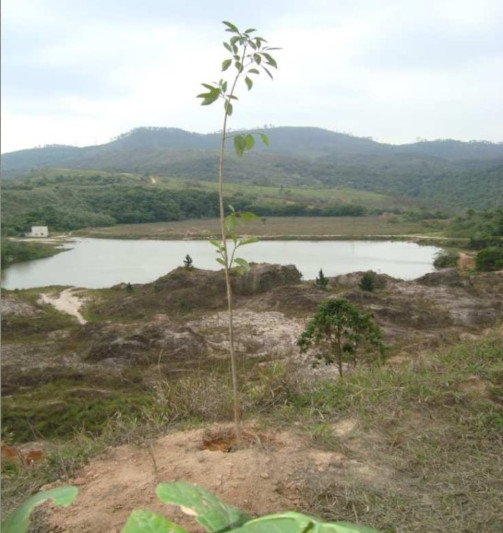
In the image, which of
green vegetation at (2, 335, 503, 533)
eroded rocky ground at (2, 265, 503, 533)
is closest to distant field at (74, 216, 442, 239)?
eroded rocky ground at (2, 265, 503, 533)

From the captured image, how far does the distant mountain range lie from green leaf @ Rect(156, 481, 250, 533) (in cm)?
1714

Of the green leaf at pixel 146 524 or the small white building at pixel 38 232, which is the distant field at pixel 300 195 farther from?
the green leaf at pixel 146 524

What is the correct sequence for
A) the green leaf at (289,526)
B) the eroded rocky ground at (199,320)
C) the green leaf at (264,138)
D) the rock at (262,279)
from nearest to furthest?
the green leaf at (289,526) < the green leaf at (264,138) < the eroded rocky ground at (199,320) < the rock at (262,279)

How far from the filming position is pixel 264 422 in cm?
269

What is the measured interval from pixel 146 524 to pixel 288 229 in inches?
1673

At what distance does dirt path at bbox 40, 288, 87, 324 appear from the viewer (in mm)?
17219

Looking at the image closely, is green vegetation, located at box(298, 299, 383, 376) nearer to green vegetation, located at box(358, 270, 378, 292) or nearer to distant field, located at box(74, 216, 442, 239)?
green vegetation, located at box(358, 270, 378, 292)

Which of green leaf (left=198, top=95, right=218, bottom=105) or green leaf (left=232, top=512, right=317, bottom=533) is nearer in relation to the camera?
green leaf (left=232, top=512, right=317, bottom=533)

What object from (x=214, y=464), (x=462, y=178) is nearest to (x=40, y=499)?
(x=214, y=464)

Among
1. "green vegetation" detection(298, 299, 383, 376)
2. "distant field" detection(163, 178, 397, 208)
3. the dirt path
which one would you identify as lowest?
the dirt path

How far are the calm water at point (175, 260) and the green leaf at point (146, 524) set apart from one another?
23.5 metres

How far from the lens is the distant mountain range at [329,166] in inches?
2263

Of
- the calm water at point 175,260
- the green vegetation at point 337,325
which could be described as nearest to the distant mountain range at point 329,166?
the calm water at point 175,260

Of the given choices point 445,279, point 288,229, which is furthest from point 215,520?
point 288,229
